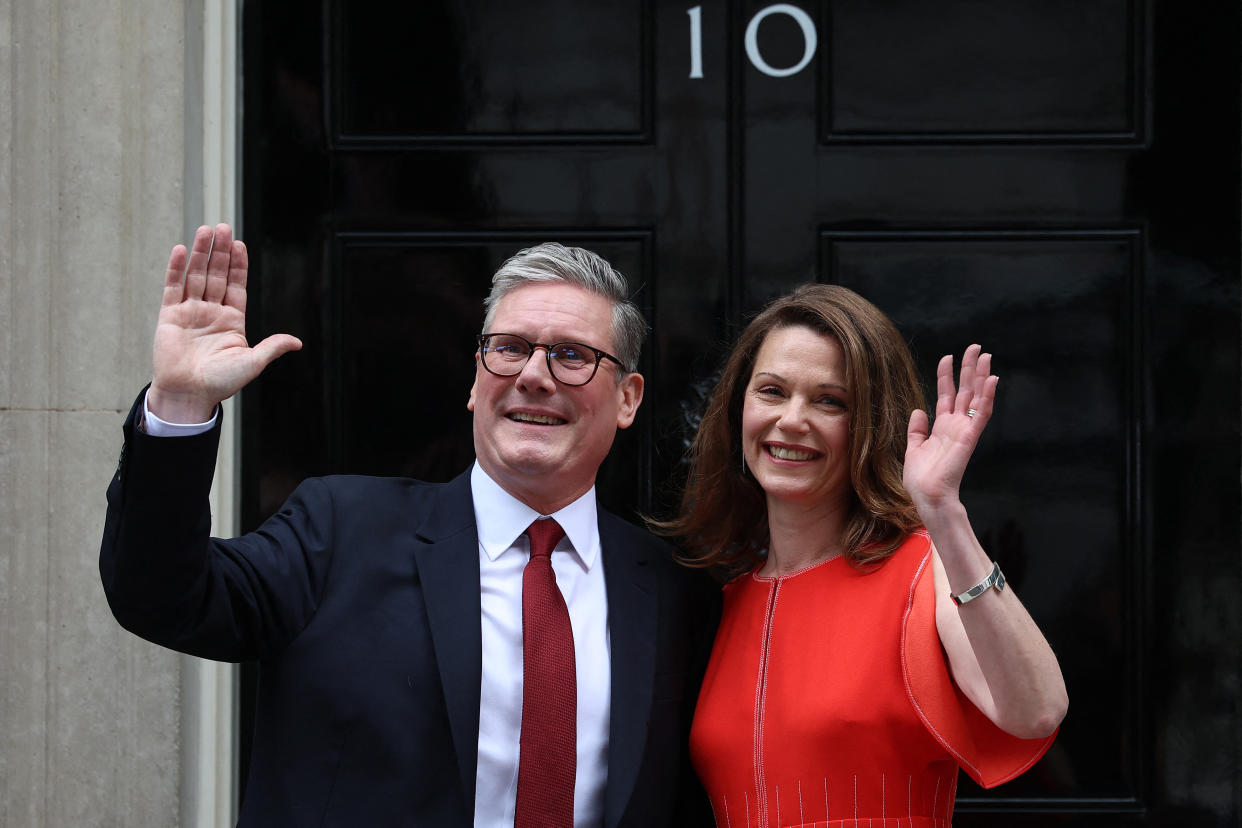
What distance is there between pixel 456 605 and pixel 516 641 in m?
0.14

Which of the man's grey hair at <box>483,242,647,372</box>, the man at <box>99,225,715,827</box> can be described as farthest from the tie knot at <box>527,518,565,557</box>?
the man's grey hair at <box>483,242,647,372</box>

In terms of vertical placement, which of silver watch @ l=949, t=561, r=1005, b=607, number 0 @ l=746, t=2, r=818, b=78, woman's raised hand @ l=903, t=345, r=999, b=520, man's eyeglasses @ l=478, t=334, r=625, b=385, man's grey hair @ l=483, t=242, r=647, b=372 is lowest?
silver watch @ l=949, t=561, r=1005, b=607

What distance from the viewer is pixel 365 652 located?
88.4 inches

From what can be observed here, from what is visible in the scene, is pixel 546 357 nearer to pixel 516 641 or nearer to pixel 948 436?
pixel 516 641

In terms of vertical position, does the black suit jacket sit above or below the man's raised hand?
below

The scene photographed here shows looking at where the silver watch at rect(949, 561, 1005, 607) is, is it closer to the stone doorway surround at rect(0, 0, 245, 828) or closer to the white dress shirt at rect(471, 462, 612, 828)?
the white dress shirt at rect(471, 462, 612, 828)

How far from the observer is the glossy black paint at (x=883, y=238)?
10.2 feet

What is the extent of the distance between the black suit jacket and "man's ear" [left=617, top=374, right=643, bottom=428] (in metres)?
0.44

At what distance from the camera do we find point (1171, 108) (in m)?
3.14

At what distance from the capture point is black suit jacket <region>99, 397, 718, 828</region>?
2.12 metres

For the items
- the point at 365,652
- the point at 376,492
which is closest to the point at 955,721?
the point at 365,652

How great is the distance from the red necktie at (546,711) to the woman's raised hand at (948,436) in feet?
2.56

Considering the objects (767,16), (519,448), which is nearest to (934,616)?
(519,448)

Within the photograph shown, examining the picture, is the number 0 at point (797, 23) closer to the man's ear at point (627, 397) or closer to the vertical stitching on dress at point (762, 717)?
the man's ear at point (627, 397)
